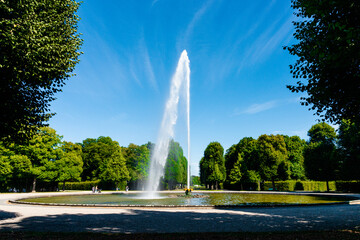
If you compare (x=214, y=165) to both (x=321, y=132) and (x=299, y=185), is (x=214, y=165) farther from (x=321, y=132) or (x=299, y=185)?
(x=321, y=132)

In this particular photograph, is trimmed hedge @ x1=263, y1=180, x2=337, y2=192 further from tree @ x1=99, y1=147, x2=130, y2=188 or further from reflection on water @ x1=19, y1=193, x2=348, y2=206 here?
tree @ x1=99, y1=147, x2=130, y2=188

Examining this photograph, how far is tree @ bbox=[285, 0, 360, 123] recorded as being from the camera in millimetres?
9219

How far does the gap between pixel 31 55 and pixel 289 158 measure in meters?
69.6

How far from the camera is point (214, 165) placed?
6475 cm

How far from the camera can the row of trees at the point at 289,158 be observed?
137 ft

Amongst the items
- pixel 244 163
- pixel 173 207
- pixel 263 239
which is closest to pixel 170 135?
pixel 173 207

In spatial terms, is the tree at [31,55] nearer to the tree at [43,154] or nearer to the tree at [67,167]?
the tree at [43,154]

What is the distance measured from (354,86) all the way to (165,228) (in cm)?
1063

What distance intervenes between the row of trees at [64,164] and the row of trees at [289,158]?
44.0ft

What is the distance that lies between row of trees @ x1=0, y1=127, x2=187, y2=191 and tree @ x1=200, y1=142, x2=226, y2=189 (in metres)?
8.17

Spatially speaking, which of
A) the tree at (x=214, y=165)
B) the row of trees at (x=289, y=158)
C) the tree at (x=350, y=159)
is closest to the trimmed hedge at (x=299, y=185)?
the row of trees at (x=289, y=158)

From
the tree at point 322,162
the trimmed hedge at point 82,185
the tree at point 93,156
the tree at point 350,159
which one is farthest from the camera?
the tree at point 93,156

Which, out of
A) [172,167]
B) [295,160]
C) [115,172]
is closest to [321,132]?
[295,160]

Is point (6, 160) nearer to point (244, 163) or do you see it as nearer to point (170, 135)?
point (170, 135)
